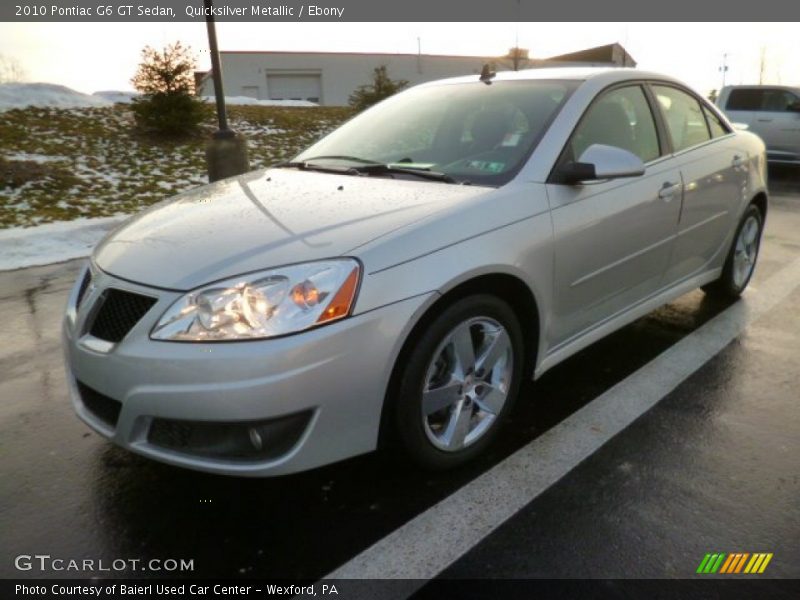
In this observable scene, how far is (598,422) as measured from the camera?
290 cm

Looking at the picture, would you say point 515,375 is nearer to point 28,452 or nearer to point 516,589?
point 516,589

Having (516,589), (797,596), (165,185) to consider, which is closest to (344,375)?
(516,589)

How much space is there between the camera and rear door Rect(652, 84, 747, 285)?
3587 millimetres

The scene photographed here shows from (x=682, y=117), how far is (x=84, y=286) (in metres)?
3.35

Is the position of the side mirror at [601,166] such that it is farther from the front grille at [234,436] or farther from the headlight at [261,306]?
the front grille at [234,436]

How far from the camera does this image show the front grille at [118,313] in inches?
84.6

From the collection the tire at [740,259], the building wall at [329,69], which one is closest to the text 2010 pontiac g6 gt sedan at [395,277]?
the tire at [740,259]

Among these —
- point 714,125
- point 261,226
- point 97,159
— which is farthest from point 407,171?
point 97,159

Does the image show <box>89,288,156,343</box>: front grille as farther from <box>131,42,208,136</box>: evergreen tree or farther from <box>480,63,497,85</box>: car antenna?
<box>131,42,208,136</box>: evergreen tree

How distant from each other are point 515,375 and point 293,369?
111 cm

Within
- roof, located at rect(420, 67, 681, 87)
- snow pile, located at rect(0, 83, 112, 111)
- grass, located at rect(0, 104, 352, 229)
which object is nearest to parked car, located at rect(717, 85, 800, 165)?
grass, located at rect(0, 104, 352, 229)

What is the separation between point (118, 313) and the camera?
2.21 m

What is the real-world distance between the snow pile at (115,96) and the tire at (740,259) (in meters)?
15.6

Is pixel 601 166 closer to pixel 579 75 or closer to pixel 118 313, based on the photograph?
pixel 579 75
